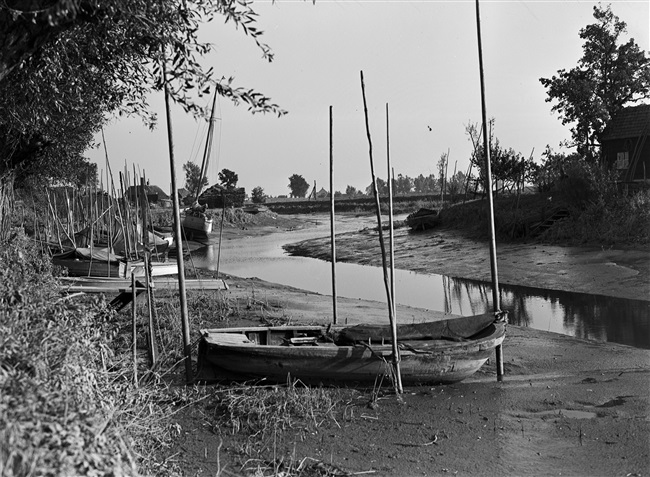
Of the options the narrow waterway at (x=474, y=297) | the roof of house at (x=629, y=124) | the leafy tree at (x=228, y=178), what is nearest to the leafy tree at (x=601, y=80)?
the roof of house at (x=629, y=124)

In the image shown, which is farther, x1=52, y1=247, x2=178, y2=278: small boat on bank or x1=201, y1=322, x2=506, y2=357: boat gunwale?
x1=52, y1=247, x2=178, y2=278: small boat on bank

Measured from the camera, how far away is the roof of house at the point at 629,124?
33281 mm

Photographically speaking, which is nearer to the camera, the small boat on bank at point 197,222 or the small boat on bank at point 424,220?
the small boat on bank at point 424,220

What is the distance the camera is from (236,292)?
18266 millimetres

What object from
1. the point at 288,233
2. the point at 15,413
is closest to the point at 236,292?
the point at 15,413

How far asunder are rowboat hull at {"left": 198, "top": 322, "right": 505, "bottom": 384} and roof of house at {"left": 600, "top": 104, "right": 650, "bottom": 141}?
2738 cm

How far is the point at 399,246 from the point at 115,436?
2892 centimetres

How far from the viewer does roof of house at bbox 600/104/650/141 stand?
3328cm

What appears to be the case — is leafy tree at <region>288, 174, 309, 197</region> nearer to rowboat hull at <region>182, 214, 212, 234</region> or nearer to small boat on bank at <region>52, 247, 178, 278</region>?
rowboat hull at <region>182, 214, 212, 234</region>

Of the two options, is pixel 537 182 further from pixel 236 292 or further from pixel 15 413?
pixel 15 413

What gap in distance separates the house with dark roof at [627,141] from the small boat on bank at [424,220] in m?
8.40

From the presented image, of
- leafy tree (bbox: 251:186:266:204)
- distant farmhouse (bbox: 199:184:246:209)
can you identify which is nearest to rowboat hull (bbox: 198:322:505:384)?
distant farmhouse (bbox: 199:184:246:209)

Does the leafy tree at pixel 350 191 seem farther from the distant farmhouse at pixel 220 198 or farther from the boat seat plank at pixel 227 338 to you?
the boat seat plank at pixel 227 338

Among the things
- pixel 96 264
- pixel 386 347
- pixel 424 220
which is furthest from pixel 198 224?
pixel 386 347
